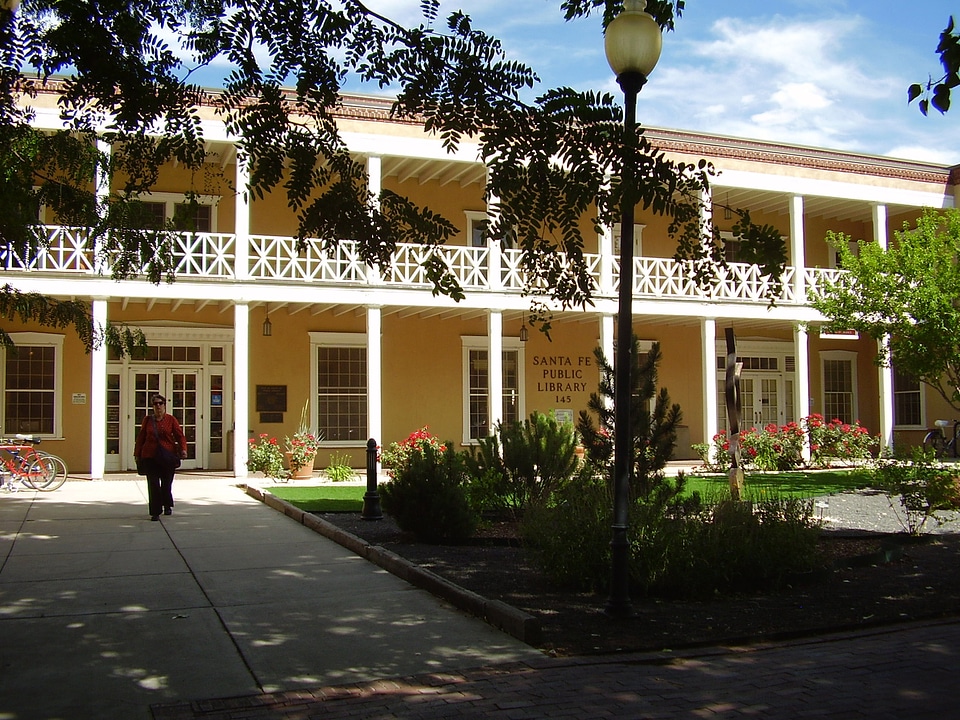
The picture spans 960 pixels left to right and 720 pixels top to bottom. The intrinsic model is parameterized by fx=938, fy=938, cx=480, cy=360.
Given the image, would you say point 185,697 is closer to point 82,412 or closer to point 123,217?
point 123,217

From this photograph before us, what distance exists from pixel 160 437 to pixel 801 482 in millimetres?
11429

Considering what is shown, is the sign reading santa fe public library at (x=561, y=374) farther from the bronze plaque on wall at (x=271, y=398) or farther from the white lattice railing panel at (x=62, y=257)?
the white lattice railing panel at (x=62, y=257)

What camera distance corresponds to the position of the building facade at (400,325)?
18.6 meters

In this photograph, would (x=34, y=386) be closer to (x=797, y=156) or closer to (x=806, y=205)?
(x=797, y=156)

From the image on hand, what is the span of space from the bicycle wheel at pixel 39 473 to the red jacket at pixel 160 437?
473 centimetres

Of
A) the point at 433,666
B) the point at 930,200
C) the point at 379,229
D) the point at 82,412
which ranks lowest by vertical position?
the point at 433,666

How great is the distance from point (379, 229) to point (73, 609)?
3662 mm

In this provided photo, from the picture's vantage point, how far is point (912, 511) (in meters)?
10.2

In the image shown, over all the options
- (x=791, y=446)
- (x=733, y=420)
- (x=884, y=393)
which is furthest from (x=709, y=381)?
(x=733, y=420)

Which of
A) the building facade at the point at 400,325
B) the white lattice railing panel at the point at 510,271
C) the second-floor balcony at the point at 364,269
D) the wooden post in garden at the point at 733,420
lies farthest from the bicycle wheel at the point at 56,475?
the wooden post in garden at the point at 733,420

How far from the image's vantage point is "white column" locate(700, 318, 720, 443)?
842 inches

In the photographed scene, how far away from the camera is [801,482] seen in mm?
17391

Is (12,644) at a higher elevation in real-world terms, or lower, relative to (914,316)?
lower

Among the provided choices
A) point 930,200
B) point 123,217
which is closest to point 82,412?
point 123,217
